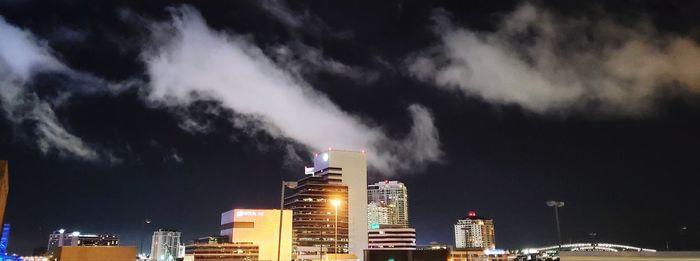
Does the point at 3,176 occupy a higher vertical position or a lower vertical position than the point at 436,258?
higher

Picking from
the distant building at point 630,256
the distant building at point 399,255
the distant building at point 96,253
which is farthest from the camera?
the distant building at point 399,255

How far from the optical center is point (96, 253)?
4066 cm

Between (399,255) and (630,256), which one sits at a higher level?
(399,255)

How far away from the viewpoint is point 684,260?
35875mm

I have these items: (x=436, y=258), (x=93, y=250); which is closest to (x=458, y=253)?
(x=436, y=258)

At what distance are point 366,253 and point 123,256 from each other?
22.2 metres

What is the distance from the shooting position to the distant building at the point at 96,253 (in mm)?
40406

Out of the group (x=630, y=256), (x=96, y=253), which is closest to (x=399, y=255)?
(x=630, y=256)

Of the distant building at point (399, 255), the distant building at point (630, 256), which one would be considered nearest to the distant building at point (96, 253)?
the distant building at point (399, 255)

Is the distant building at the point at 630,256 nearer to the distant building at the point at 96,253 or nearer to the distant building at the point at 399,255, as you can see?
the distant building at the point at 399,255

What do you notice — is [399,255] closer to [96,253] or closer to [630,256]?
[630,256]

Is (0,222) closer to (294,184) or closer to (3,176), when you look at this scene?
(3,176)

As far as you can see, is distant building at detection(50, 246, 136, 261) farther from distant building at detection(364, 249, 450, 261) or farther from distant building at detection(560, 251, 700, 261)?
distant building at detection(560, 251, 700, 261)

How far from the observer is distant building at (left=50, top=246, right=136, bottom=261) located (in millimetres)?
40406
